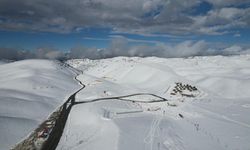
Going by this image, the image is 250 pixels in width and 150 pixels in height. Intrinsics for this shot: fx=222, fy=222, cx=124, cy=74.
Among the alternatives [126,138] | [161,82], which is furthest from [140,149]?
[161,82]

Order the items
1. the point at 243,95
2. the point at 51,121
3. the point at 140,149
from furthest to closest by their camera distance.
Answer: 1. the point at 243,95
2. the point at 51,121
3. the point at 140,149

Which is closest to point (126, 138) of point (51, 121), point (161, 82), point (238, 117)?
point (51, 121)

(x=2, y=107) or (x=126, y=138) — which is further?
(x=2, y=107)

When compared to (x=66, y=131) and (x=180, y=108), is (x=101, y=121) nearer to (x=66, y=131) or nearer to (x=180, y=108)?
(x=66, y=131)

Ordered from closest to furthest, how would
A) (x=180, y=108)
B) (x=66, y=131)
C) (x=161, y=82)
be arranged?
1. (x=66, y=131)
2. (x=180, y=108)
3. (x=161, y=82)

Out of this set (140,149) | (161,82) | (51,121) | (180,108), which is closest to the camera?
(140,149)

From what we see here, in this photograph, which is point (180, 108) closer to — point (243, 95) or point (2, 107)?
point (243, 95)

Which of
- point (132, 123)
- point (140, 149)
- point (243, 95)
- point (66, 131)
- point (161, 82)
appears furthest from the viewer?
point (161, 82)

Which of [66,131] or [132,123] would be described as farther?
[132,123]
